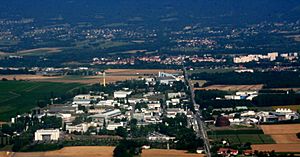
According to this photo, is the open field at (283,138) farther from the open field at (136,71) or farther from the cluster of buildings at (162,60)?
the cluster of buildings at (162,60)

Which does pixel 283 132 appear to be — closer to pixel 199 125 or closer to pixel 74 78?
pixel 199 125

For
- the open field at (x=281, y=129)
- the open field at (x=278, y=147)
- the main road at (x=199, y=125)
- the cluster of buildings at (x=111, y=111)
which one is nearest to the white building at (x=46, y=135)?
the cluster of buildings at (x=111, y=111)

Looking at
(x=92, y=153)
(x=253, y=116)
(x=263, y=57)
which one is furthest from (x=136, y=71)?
(x=92, y=153)

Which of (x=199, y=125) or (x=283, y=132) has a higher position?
(x=199, y=125)

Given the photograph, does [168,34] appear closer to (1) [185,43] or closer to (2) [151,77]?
(1) [185,43]

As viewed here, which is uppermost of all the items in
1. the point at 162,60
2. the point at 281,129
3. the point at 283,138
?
the point at 162,60

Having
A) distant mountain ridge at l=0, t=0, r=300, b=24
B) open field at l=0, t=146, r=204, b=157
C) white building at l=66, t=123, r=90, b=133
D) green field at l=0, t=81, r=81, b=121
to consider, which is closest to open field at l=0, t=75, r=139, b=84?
green field at l=0, t=81, r=81, b=121

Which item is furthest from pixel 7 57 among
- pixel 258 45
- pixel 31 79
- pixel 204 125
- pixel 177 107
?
pixel 204 125
